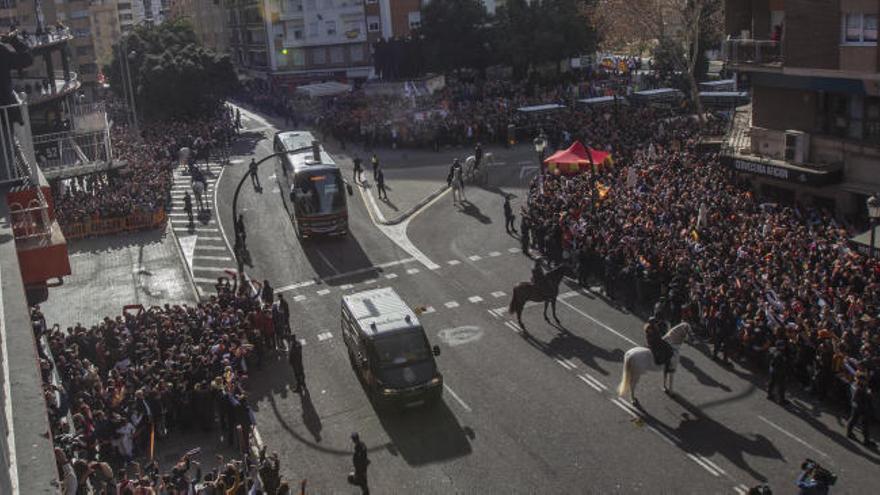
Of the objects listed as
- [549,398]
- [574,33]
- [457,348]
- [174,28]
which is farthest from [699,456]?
[174,28]

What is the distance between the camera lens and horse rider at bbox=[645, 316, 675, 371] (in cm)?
1947

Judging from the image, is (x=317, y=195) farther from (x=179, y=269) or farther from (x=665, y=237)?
(x=665, y=237)

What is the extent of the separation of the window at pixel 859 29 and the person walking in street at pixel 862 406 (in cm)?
1364

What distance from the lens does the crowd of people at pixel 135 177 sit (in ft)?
123

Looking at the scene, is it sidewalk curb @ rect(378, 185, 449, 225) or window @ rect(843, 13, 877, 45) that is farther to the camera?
sidewalk curb @ rect(378, 185, 449, 225)

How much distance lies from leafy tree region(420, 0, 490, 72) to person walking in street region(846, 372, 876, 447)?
56814 millimetres

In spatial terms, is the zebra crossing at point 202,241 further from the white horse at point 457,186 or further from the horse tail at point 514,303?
the white horse at point 457,186

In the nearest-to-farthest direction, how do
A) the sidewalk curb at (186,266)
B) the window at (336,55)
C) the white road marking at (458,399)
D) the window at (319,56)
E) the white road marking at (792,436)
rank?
the white road marking at (792,436) < the white road marking at (458,399) < the sidewalk curb at (186,266) < the window at (336,55) < the window at (319,56)

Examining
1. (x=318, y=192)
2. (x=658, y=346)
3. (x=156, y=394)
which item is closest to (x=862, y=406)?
(x=658, y=346)

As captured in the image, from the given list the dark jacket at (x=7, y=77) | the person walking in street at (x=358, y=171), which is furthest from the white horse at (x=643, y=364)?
the person walking in street at (x=358, y=171)

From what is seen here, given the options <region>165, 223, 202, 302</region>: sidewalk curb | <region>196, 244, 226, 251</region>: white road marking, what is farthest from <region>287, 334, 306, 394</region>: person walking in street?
<region>196, 244, 226, 251</region>: white road marking

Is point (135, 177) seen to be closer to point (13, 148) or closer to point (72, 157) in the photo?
point (72, 157)

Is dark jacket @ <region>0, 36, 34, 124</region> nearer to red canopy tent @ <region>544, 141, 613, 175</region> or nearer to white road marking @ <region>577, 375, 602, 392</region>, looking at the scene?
white road marking @ <region>577, 375, 602, 392</region>

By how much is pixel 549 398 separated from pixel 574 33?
53.0m
